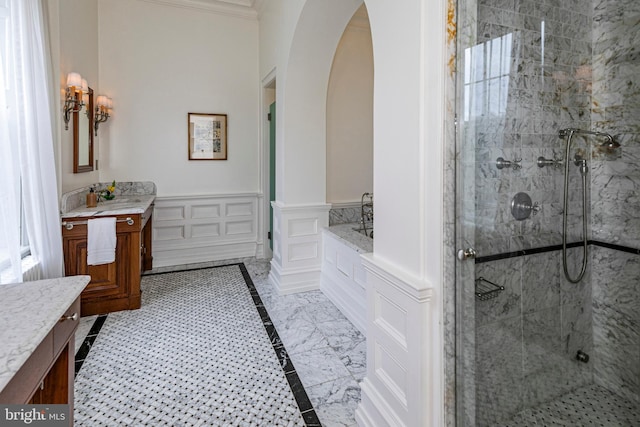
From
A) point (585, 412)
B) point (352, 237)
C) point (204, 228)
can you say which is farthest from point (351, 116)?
point (585, 412)

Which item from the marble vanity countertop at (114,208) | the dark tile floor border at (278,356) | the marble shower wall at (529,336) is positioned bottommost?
the dark tile floor border at (278,356)

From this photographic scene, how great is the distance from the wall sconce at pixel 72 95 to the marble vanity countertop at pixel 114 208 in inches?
29.7

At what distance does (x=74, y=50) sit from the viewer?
3176 millimetres

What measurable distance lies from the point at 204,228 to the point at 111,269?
168 centimetres

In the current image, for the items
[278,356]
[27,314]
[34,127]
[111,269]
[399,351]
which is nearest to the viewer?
[27,314]

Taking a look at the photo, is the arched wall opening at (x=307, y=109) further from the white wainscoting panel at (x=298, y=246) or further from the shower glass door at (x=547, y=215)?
the shower glass door at (x=547, y=215)

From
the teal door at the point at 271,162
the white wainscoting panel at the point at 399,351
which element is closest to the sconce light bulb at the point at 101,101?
the teal door at the point at 271,162

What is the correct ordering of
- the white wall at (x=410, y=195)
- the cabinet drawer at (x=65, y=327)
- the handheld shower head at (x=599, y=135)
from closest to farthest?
the cabinet drawer at (x=65, y=327) < the white wall at (x=410, y=195) < the handheld shower head at (x=599, y=135)

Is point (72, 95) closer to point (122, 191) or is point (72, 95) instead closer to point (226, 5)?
point (122, 191)

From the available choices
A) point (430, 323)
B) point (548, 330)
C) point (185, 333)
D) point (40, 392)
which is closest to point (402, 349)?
point (430, 323)

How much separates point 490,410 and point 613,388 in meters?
0.67

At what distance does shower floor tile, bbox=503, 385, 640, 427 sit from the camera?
147cm

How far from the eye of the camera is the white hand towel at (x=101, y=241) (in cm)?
285

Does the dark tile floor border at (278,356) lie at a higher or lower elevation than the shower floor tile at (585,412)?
lower
